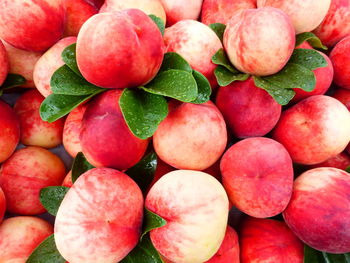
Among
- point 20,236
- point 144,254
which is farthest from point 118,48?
point 20,236

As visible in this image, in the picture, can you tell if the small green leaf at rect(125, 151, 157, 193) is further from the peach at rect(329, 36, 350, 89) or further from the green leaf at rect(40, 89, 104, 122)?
the peach at rect(329, 36, 350, 89)

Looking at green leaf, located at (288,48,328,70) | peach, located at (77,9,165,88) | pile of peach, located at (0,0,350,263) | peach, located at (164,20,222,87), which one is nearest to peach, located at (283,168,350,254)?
pile of peach, located at (0,0,350,263)

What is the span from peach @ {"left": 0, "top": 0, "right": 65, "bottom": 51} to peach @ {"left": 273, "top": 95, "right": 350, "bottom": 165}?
2.36 feet

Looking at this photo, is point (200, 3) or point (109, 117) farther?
point (200, 3)

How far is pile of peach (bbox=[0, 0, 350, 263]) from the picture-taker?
0.71 metres

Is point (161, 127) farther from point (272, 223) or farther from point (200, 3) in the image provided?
point (200, 3)

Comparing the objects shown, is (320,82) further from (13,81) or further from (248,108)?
(13,81)

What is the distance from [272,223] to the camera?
2.99ft

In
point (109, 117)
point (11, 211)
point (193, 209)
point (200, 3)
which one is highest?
point (200, 3)

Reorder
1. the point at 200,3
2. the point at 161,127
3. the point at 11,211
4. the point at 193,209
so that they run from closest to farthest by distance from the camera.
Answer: the point at 193,209
the point at 161,127
the point at 11,211
the point at 200,3

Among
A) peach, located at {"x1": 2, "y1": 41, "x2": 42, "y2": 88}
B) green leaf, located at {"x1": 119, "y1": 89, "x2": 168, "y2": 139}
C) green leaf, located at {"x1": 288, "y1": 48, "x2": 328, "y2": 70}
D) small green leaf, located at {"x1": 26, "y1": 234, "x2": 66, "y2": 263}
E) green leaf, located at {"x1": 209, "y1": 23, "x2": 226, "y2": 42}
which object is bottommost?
small green leaf, located at {"x1": 26, "y1": 234, "x2": 66, "y2": 263}

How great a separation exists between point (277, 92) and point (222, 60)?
0.17 metres

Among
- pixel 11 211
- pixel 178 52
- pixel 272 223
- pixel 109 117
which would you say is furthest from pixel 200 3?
pixel 11 211

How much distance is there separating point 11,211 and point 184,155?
59 centimetres
